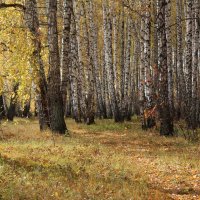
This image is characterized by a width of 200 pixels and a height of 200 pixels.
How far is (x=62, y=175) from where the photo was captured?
8938 millimetres

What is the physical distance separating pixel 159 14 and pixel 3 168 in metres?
9.73

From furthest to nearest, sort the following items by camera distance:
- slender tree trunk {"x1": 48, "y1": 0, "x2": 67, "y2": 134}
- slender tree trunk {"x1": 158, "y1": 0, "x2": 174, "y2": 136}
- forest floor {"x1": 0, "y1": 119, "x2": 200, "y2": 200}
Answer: slender tree trunk {"x1": 48, "y1": 0, "x2": 67, "y2": 134} → slender tree trunk {"x1": 158, "y1": 0, "x2": 174, "y2": 136} → forest floor {"x1": 0, "y1": 119, "x2": 200, "y2": 200}

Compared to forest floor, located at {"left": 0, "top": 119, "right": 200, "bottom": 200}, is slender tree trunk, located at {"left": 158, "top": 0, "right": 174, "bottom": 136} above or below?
above

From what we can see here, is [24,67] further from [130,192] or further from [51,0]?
[130,192]

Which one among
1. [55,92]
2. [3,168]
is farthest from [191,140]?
[3,168]

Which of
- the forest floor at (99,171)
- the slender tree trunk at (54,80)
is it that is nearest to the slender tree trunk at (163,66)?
the forest floor at (99,171)

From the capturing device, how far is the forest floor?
7648 mm

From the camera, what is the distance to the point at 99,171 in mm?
9578

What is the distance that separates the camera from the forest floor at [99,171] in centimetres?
765

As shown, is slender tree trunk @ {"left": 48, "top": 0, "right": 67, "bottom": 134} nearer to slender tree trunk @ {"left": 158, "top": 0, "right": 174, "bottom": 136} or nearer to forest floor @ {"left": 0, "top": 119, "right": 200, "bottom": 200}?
forest floor @ {"left": 0, "top": 119, "right": 200, "bottom": 200}

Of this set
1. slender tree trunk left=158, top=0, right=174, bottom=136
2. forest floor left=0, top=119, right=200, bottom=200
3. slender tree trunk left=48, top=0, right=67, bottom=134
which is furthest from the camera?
slender tree trunk left=48, top=0, right=67, bottom=134

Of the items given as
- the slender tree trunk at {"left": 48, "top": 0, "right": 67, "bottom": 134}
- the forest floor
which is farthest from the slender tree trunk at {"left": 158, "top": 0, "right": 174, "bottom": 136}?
the slender tree trunk at {"left": 48, "top": 0, "right": 67, "bottom": 134}

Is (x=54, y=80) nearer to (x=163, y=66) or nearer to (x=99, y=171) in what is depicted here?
(x=163, y=66)

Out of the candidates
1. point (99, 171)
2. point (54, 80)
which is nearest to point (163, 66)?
point (54, 80)
